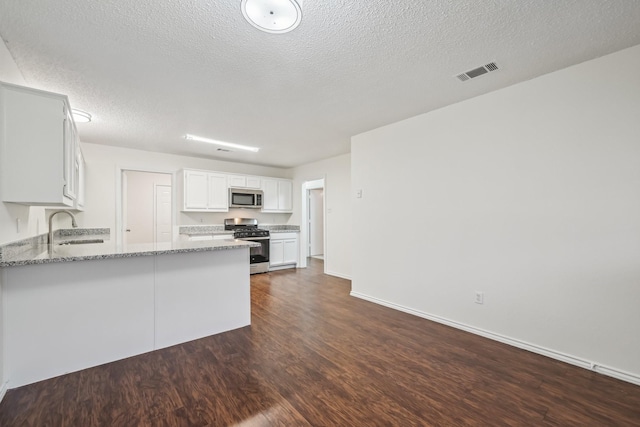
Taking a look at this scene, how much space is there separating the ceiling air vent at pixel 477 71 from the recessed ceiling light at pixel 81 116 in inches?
162

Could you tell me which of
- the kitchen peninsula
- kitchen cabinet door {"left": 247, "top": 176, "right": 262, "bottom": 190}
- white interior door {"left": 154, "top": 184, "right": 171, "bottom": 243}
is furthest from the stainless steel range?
the kitchen peninsula

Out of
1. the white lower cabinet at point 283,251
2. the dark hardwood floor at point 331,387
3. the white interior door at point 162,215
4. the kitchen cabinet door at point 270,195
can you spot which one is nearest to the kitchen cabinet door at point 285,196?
the kitchen cabinet door at point 270,195

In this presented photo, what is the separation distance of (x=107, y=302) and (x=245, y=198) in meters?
3.82

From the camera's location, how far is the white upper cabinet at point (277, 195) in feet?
20.7

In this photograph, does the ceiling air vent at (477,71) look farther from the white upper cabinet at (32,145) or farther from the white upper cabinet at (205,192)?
the white upper cabinet at (205,192)

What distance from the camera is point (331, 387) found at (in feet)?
6.25

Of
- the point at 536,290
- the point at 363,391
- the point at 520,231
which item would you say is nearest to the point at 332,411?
the point at 363,391

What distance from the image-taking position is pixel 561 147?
2.32 m

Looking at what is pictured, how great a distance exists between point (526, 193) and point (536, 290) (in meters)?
0.89

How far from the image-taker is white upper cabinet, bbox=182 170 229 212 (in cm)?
521

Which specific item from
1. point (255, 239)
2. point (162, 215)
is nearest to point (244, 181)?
point (255, 239)

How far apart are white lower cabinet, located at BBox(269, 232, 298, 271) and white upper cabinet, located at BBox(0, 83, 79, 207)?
4.12 m

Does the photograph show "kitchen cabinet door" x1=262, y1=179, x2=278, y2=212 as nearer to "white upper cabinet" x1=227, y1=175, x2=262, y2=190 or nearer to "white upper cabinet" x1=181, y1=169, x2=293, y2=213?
"white upper cabinet" x1=181, y1=169, x2=293, y2=213

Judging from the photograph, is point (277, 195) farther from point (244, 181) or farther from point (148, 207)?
point (148, 207)
